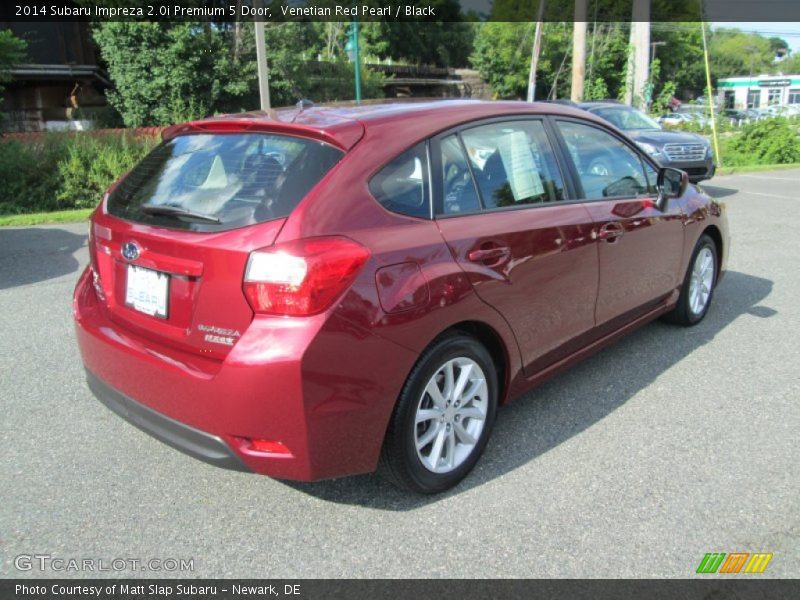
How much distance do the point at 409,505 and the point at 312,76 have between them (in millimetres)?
27189

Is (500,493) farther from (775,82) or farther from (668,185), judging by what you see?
(775,82)

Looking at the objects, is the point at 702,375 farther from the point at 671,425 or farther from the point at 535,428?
the point at 535,428

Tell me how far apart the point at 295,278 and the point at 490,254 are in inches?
39.5

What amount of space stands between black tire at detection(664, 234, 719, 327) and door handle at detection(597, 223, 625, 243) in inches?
48.2

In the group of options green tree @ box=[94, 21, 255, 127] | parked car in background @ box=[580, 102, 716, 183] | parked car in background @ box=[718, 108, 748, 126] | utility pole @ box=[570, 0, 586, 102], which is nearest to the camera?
parked car in background @ box=[580, 102, 716, 183]

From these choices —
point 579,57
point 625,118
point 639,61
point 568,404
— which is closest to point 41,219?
point 568,404

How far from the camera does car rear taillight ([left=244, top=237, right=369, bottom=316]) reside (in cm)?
235

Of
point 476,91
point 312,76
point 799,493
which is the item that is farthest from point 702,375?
point 476,91

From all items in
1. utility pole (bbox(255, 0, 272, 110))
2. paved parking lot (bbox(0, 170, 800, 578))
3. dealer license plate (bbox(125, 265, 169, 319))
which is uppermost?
utility pole (bbox(255, 0, 272, 110))

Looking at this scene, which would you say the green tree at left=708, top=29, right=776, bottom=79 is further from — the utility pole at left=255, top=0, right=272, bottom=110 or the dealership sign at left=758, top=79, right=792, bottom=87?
the utility pole at left=255, top=0, right=272, bottom=110

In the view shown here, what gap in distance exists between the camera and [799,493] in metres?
2.94

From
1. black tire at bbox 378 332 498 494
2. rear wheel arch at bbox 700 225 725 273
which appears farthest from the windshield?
black tire at bbox 378 332 498 494

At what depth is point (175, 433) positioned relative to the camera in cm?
259

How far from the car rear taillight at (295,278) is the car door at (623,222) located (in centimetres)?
182
